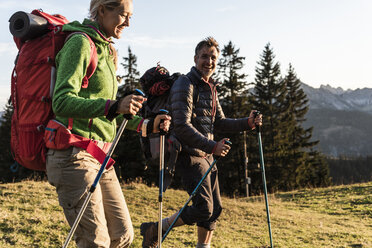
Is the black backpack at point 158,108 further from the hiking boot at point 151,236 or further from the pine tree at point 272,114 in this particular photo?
the pine tree at point 272,114

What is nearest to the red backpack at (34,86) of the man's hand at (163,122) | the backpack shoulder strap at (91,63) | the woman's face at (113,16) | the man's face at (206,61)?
the backpack shoulder strap at (91,63)

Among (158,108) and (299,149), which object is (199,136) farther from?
(299,149)

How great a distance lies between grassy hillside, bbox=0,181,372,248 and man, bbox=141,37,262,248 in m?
2.08

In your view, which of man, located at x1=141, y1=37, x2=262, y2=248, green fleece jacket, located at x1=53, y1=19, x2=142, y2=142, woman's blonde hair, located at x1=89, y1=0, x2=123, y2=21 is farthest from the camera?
man, located at x1=141, y1=37, x2=262, y2=248

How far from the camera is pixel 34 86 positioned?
2191 mm

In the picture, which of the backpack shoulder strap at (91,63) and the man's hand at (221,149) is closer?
the backpack shoulder strap at (91,63)

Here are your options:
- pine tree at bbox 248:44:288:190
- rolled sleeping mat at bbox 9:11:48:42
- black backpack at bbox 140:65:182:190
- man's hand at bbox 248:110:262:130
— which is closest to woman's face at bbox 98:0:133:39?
rolled sleeping mat at bbox 9:11:48:42

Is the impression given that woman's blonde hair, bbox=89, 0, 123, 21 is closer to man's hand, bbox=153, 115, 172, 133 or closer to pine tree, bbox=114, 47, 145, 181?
man's hand, bbox=153, 115, 172, 133

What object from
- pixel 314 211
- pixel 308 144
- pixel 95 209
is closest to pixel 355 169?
pixel 308 144

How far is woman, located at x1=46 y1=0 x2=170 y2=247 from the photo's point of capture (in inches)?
83.3

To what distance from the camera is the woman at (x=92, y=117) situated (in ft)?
6.94

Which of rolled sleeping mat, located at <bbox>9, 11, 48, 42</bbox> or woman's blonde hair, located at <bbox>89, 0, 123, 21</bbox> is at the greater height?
woman's blonde hair, located at <bbox>89, 0, 123, 21</bbox>

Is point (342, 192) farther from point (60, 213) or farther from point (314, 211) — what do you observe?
point (60, 213)

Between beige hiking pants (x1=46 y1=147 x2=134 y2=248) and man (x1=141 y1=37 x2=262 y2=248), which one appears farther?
man (x1=141 y1=37 x2=262 y2=248)
